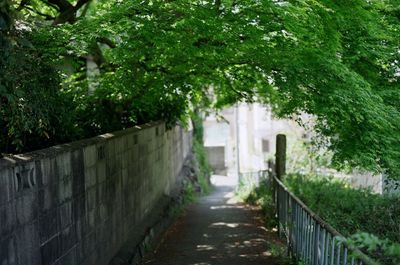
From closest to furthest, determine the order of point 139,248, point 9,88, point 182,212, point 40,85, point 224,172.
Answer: point 9,88
point 40,85
point 139,248
point 182,212
point 224,172

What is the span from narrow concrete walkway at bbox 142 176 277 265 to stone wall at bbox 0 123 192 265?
0.86m

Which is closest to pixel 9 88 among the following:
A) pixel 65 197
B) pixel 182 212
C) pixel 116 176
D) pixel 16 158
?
pixel 16 158

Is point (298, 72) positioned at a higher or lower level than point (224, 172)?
higher

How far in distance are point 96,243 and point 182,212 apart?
8469 millimetres

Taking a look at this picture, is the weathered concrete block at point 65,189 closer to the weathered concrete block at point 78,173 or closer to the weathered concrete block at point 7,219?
the weathered concrete block at point 78,173

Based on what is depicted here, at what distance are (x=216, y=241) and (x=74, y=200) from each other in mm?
4855

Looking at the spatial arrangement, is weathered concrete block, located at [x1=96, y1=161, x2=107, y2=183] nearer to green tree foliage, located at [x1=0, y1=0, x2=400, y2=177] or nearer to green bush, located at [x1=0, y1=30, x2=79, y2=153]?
green bush, located at [x1=0, y1=30, x2=79, y2=153]

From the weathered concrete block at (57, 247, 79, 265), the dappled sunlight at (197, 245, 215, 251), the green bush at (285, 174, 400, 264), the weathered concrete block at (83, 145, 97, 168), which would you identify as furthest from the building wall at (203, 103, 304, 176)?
the weathered concrete block at (57, 247, 79, 265)

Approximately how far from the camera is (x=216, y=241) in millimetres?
10320

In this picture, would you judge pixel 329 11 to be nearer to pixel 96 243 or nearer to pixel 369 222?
pixel 369 222

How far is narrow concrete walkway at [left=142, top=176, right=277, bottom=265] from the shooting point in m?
8.72

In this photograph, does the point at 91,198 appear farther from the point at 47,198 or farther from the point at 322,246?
the point at 322,246

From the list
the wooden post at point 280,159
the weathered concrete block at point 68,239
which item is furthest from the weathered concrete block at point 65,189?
the wooden post at point 280,159

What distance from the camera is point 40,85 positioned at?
225 inches
